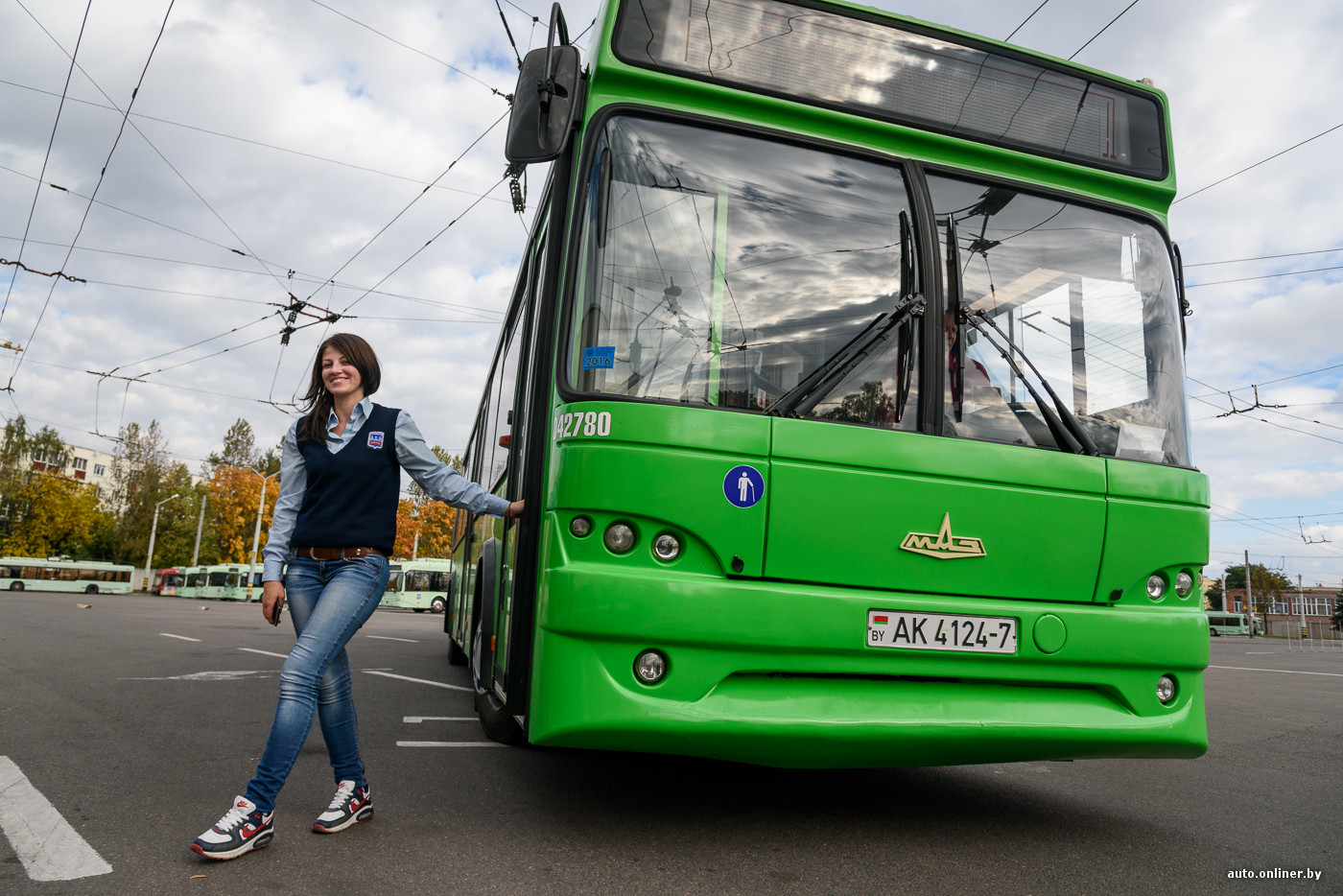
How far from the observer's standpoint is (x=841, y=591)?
11.5ft

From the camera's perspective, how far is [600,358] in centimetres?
362

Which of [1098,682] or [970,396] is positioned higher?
[970,396]

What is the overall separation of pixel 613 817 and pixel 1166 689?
2.34 meters

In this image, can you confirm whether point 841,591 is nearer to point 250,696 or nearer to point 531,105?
point 531,105

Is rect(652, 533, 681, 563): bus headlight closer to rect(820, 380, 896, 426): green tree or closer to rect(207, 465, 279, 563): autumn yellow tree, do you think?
rect(820, 380, 896, 426): green tree

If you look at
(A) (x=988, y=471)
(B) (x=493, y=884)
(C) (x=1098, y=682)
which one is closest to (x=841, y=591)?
(A) (x=988, y=471)

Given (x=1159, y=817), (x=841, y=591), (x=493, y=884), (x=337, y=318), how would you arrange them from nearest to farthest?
1. (x=493, y=884)
2. (x=841, y=591)
3. (x=1159, y=817)
4. (x=337, y=318)

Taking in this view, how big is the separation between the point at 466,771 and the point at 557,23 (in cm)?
369

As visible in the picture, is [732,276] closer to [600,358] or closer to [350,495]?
[600,358]

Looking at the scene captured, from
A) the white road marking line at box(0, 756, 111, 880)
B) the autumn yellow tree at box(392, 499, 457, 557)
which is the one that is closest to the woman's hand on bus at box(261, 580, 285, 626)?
the white road marking line at box(0, 756, 111, 880)

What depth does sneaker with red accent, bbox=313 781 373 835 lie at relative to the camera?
361cm

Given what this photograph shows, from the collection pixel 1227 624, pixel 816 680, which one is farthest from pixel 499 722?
pixel 1227 624

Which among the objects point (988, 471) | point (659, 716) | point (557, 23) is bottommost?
point (659, 716)

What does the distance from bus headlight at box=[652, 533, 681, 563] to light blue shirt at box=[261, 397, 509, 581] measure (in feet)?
2.31
